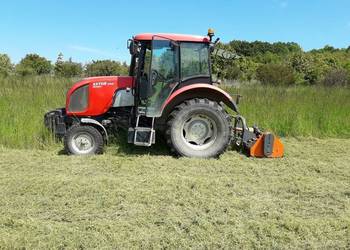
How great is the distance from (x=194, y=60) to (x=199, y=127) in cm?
106

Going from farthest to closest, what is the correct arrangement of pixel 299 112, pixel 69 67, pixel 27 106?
pixel 69 67
pixel 299 112
pixel 27 106

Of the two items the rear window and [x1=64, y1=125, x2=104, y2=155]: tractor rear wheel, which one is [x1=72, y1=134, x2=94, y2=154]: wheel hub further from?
the rear window

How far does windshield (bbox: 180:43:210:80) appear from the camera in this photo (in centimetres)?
614

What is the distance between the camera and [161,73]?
6129mm

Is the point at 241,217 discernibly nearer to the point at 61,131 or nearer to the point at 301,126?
the point at 61,131

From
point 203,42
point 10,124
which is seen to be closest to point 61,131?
point 10,124

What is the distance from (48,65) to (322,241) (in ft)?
101

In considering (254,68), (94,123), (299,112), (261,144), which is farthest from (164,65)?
(254,68)

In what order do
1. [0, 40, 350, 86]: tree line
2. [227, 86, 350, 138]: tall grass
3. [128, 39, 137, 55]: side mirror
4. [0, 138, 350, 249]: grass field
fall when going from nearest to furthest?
[0, 138, 350, 249]: grass field, [128, 39, 137, 55]: side mirror, [227, 86, 350, 138]: tall grass, [0, 40, 350, 86]: tree line

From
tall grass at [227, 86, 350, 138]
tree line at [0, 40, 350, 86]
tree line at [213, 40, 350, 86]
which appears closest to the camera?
tall grass at [227, 86, 350, 138]

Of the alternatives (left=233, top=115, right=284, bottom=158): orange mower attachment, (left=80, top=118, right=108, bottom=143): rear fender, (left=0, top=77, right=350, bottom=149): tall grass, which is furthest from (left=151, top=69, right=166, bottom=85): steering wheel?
(left=0, top=77, right=350, bottom=149): tall grass

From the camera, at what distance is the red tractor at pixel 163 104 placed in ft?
19.9

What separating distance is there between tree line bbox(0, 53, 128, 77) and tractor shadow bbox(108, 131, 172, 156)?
9779 mm

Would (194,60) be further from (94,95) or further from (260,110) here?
(260,110)
